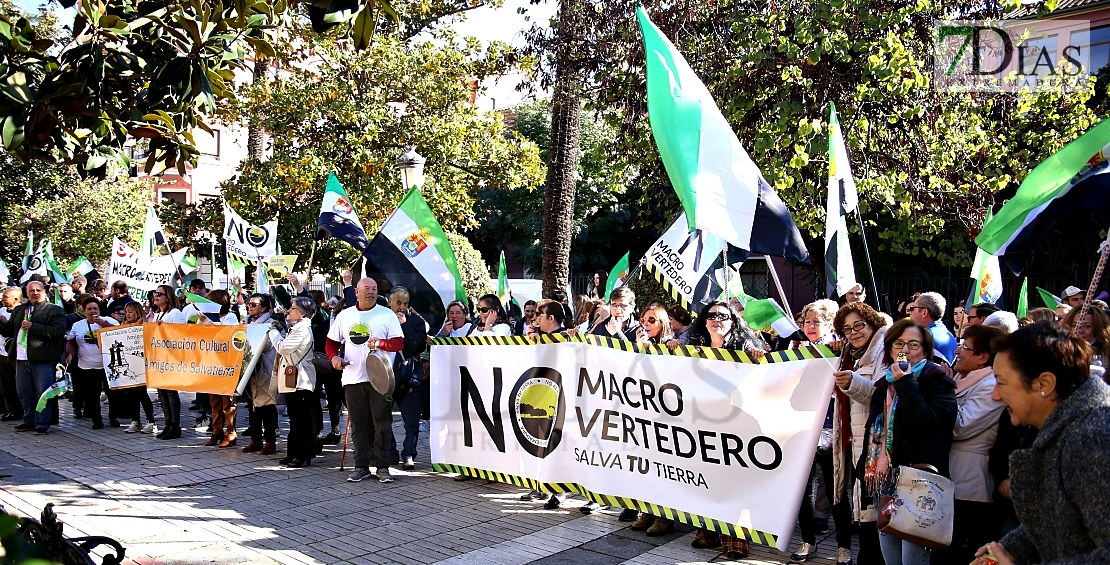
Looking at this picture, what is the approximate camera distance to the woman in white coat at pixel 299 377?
9.12 metres

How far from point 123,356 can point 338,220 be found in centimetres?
317

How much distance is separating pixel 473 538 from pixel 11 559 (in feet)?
17.6

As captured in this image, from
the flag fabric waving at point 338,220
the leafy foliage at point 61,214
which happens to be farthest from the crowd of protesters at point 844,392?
the leafy foliage at point 61,214

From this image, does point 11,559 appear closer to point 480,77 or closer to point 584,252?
point 480,77

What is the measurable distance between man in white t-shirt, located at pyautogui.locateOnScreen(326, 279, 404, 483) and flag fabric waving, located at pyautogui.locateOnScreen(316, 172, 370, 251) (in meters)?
2.44

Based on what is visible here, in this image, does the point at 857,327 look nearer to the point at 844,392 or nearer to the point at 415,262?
the point at 844,392

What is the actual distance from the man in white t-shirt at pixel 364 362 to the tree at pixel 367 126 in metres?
11.0

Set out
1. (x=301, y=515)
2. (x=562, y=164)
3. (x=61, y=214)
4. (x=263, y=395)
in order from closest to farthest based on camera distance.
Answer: (x=301, y=515)
(x=263, y=395)
(x=562, y=164)
(x=61, y=214)

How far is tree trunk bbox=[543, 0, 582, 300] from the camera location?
46.5ft

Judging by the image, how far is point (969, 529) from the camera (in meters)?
4.83

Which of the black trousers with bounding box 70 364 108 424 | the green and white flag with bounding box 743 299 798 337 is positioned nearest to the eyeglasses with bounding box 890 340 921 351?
the green and white flag with bounding box 743 299 798 337

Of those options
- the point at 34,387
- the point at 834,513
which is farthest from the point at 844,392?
the point at 34,387

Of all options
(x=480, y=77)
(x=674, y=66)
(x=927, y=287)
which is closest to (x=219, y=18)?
(x=674, y=66)

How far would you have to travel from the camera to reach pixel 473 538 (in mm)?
6656
